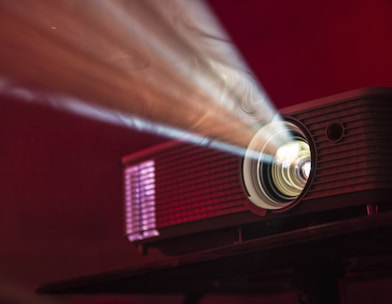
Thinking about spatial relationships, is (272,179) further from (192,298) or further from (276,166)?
(192,298)

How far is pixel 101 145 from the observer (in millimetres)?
1396

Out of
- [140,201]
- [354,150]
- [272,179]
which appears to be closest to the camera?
[354,150]

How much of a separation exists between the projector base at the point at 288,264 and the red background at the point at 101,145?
1.17ft

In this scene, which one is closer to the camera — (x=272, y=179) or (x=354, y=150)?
(x=354, y=150)

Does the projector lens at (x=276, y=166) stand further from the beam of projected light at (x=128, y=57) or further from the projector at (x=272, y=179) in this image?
the beam of projected light at (x=128, y=57)

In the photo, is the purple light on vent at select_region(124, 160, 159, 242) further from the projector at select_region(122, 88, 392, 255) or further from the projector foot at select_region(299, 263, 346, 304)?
the projector foot at select_region(299, 263, 346, 304)

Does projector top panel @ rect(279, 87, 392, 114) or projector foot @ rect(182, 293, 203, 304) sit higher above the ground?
projector top panel @ rect(279, 87, 392, 114)

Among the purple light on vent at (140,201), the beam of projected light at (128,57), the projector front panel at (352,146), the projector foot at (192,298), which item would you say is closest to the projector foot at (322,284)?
the projector front panel at (352,146)

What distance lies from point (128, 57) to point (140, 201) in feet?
1.74

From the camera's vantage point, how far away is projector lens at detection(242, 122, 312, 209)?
2.51 ft

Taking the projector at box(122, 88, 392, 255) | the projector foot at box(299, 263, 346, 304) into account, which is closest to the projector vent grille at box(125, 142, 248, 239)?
the projector at box(122, 88, 392, 255)

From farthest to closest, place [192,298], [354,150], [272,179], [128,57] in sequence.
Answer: [128,57] → [192,298] → [272,179] → [354,150]

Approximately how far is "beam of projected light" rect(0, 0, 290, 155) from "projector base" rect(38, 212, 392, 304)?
43cm

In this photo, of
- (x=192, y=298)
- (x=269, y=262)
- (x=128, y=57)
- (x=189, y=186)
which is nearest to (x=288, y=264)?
(x=269, y=262)
